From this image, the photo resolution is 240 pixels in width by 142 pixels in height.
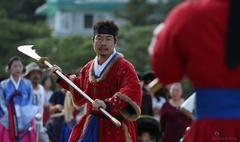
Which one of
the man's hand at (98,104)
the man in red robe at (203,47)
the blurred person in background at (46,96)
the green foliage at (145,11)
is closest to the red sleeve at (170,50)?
the man in red robe at (203,47)

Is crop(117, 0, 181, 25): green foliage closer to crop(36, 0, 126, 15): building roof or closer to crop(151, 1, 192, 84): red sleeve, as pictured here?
crop(36, 0, 126, 15): building roof

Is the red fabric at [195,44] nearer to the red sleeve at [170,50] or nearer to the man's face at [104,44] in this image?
the red sleeve at [170,50]

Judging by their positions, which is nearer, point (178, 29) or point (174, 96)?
point (178, 29)

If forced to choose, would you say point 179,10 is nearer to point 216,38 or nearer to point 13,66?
point 216,38

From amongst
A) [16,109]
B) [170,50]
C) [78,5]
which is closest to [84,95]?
[170,50]

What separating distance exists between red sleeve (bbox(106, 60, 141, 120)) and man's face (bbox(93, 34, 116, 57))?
19cm

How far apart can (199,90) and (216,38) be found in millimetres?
396

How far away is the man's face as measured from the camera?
38.5 feet

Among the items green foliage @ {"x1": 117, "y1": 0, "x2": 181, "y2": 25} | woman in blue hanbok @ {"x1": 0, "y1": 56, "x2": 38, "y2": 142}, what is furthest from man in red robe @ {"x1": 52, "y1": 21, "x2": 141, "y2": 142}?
green foliage @ {"x1": 117, "y1": 0, "x2": 181, "y2": 25}

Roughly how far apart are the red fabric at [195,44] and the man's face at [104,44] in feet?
13.2

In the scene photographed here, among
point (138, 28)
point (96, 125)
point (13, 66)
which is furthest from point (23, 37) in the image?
point (96, 125)

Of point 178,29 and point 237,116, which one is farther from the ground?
point 178,29

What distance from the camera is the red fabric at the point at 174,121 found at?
1633 cm

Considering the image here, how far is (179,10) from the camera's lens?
7.57 m
